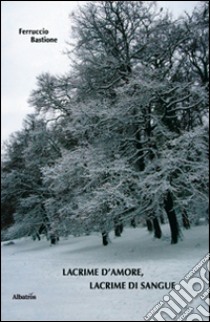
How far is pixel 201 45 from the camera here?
1518 cm

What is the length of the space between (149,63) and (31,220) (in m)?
8.46

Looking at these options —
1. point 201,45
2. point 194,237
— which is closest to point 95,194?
point 194,237

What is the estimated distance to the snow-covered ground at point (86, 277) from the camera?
788 cm

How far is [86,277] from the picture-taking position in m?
11.2

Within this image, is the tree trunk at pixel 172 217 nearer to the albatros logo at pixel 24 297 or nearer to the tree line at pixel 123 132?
the tree line at pixel 123 132

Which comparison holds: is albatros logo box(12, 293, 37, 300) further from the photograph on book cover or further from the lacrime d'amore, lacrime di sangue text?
the lacrime d'amore, lacrime di sangue text

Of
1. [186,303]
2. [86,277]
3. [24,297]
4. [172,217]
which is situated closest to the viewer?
[186,303]

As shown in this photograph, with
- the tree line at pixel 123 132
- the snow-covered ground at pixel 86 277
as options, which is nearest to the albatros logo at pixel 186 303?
the snow-covered ground at pixel 86 277

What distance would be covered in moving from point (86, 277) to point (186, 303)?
5.32 metres

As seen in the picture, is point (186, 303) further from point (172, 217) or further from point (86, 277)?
point (172, 217)

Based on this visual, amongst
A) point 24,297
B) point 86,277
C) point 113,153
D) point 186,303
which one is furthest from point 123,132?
point 186,303

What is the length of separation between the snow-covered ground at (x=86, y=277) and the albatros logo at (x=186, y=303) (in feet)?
3.21

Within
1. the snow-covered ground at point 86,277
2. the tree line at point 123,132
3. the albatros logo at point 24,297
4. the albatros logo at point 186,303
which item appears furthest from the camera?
the tree line at point 123,132

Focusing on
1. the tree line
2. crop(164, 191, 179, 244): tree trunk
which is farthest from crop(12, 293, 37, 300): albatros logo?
crop(164, 191, 179, 244): tree trunk
